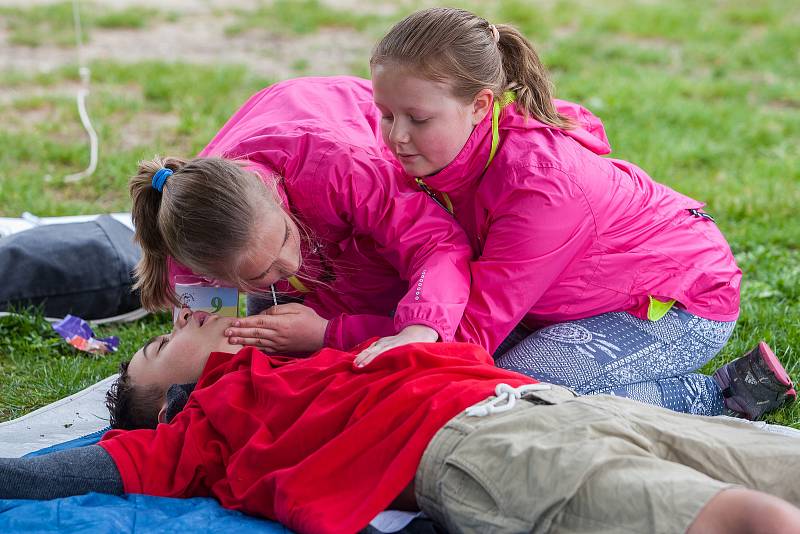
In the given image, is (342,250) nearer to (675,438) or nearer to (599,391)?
(599,391)

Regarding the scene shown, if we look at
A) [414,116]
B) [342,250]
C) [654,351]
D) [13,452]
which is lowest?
[13,452]

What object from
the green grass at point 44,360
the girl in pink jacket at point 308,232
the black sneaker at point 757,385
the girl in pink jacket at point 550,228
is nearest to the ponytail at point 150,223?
the girl in pink jacket at point 308,232

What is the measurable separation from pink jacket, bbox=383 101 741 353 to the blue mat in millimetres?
884

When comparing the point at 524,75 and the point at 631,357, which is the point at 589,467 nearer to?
the point at 631,357

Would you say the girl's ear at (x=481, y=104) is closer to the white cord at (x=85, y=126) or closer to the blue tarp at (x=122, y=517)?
the blue tarp at (x=122, y=517)

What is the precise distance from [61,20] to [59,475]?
6.24 m

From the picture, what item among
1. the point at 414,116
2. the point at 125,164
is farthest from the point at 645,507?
the point at 125,164

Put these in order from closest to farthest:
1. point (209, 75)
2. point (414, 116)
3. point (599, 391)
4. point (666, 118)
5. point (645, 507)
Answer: point (645, 507) < point (414, 116) < point (599, 391) < point (666, 118) < point (209, 75)

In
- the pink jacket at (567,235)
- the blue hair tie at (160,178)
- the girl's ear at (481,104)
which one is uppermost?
the girl's ear at (481,104)

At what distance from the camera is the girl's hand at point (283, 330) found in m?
3.00

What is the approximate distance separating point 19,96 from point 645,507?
18.3 ft

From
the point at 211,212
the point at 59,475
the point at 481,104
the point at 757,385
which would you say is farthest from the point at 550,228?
the point at 59,475

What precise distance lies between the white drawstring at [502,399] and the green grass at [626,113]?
111cm

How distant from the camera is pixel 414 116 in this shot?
2.88 metres
